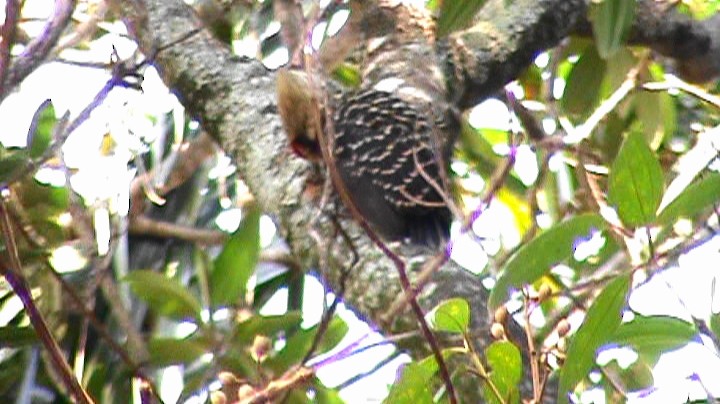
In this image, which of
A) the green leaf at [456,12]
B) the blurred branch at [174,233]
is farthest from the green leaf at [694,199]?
the blurred branch at [174,233]

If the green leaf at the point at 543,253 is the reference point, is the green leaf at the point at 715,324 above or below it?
below

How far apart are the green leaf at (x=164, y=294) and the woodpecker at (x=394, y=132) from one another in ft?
0.77

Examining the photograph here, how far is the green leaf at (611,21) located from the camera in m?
1.62

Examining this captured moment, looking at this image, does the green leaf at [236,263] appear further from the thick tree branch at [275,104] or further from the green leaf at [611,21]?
the green leaf at [611,21]

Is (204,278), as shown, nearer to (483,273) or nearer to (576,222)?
(483,273)

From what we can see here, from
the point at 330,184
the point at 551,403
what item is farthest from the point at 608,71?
the point at 551,403

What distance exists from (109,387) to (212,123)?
0.34 m

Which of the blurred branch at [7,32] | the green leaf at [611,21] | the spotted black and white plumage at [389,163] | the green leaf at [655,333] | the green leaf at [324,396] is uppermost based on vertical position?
the blurred branch at [7,32]

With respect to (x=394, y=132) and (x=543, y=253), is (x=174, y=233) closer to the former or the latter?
(x=394, y=132)

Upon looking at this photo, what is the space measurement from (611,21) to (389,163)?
14.9 inches

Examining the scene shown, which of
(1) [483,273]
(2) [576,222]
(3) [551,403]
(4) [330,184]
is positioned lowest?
(1) [483,273]

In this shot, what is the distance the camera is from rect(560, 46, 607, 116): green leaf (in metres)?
2.19

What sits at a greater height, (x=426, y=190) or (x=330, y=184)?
(x=330, y=184)

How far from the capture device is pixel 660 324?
3.57 feet
